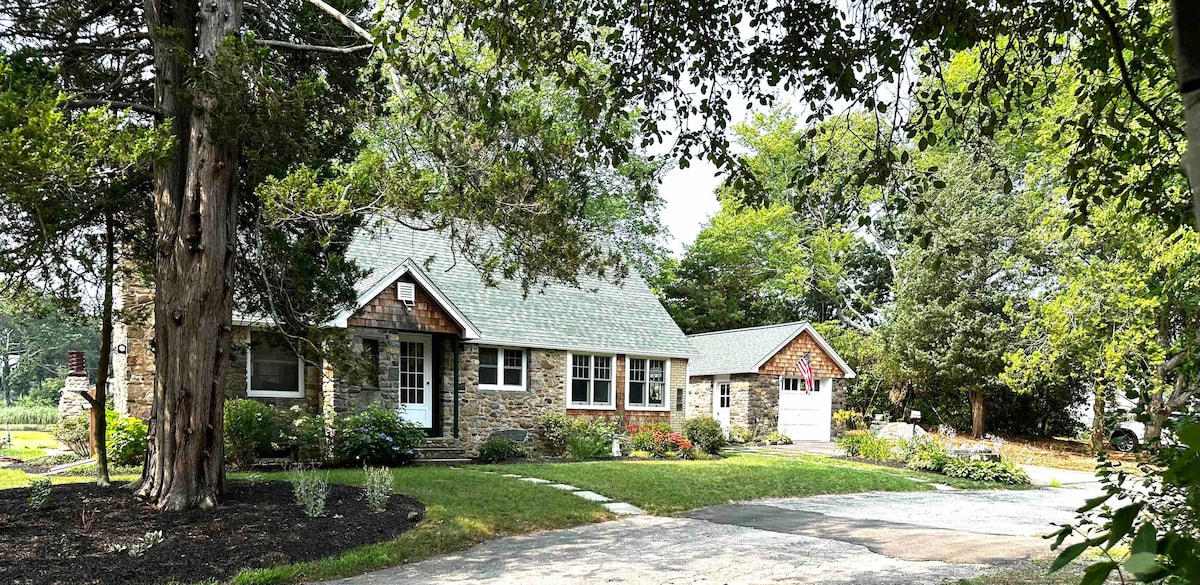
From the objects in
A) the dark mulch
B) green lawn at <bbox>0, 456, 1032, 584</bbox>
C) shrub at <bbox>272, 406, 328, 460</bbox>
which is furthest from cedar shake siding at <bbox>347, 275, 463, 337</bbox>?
the dark mulch

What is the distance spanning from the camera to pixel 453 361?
63.2ft

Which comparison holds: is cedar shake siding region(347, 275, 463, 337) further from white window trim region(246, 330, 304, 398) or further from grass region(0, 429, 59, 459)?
grass region(0, 429, 59, 459)

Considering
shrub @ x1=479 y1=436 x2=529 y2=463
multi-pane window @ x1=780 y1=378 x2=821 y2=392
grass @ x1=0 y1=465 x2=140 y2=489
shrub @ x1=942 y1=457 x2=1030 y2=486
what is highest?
multi-pane window @ x1=780 y1=378 x2=821 y2=392

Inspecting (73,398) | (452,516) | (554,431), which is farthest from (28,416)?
(452,516)

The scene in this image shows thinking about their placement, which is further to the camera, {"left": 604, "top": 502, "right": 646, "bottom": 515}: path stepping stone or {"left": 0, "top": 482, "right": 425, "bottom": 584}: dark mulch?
{"left": 604, "top": 502, "right": 646, "bottom": 515}: path stepping stone

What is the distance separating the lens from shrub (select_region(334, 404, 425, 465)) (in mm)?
15102

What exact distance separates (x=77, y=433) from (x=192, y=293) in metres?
9.93

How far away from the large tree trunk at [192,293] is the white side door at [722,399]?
2038 cm

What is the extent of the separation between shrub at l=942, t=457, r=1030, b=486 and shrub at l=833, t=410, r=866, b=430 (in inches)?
418

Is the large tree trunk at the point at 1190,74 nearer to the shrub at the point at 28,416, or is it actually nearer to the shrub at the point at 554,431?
the shrub at the point at 554,431

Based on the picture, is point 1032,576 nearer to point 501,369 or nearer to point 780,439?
point 501,369

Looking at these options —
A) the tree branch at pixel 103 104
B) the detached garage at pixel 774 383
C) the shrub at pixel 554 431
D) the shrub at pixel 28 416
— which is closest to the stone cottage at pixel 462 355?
the shrub at pixel 554 431

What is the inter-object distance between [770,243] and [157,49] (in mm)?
32900

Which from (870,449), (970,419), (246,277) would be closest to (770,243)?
(970,419)
